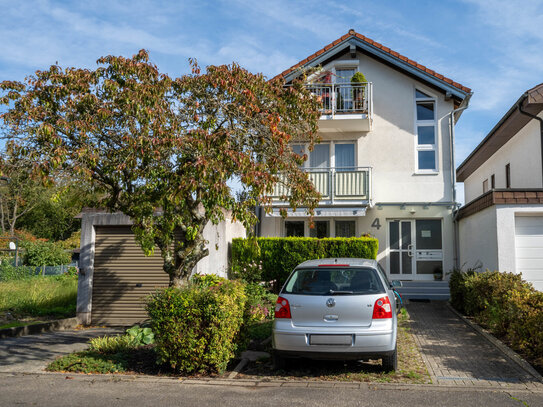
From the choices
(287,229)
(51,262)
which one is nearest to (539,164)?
(287,229)

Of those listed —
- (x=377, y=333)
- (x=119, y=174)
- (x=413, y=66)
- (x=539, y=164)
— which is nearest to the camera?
(x=377, y=333)

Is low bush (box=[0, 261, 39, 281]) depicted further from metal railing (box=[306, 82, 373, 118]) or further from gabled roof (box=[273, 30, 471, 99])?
metal railing (box=[306, 82, 373, 118])

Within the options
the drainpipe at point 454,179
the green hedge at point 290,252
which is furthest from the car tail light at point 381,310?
the drainpipe at point 454,179

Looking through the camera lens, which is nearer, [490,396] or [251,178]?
[490,396]

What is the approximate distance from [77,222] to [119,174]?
164ft

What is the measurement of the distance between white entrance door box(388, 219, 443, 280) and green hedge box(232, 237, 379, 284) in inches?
127

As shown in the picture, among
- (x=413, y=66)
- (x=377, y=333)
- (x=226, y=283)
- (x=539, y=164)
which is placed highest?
(x=413, y=66)

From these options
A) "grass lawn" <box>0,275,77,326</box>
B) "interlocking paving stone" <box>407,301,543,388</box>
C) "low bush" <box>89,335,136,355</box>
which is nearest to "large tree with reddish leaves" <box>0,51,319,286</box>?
"low bush" <box>89,335,136,355</box>

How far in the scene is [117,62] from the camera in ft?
26.8

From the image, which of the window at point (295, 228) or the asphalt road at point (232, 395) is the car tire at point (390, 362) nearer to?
the asphalt road at point (232, 395)

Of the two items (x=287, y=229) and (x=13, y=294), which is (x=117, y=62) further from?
(x=287, y=229)

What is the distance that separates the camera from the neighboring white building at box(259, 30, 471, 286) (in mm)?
18531

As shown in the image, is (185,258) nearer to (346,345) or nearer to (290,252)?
(346,345)

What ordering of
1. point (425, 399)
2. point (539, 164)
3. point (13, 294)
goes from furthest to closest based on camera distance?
point (539, 164), point (13, 294), point (425, 399)
